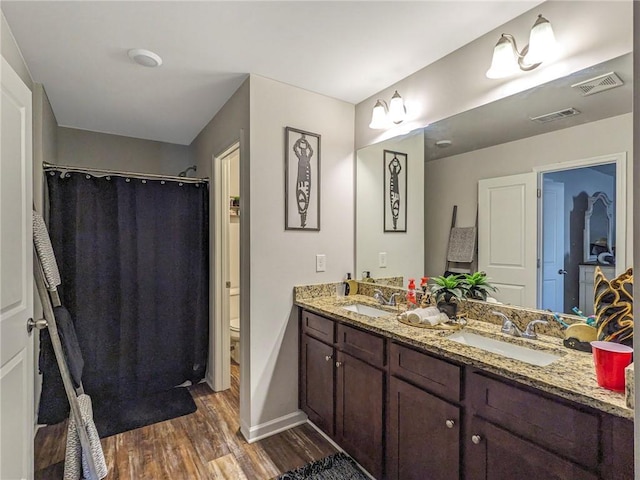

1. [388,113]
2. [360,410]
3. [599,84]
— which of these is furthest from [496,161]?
[360,410]

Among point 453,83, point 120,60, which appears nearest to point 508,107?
point 453,83

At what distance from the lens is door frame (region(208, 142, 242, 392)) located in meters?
2.87

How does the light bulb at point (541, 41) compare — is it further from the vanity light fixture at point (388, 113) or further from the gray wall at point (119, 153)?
the gray wall at point (119, 153)

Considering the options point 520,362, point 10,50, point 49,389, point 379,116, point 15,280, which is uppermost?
point 10,50

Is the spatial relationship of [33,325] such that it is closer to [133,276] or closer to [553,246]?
[133,276]

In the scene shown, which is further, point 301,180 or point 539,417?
point 301,180

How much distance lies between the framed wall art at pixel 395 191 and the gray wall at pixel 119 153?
81.7 inches

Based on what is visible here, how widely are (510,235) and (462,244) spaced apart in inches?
11.1

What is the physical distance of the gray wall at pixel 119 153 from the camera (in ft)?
10.5

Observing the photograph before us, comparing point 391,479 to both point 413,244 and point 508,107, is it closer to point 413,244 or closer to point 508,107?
point 413,244

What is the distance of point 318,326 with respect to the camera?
212 cm

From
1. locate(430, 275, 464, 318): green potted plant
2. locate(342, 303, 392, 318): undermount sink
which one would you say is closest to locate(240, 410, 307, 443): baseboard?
locate(342, 303, 392, 318): undermount sink

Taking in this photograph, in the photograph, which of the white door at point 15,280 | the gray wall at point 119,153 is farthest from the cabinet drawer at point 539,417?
the gray wall at point 119,153

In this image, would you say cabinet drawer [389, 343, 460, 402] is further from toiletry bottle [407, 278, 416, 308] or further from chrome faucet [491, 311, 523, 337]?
toiletry bottle [407, 278, 416, 308]
